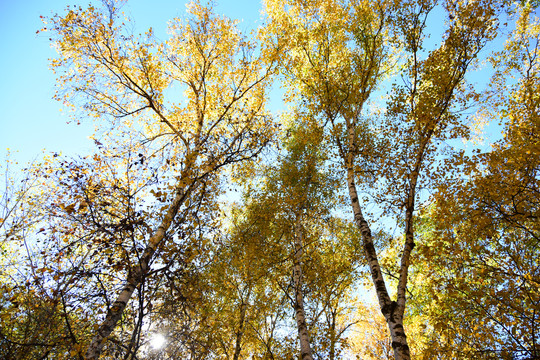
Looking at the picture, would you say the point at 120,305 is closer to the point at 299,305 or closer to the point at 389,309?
the point at 299,305

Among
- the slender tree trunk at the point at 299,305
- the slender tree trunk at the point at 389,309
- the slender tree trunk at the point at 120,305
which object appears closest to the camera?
the slender tree trunk at the point at 120,305

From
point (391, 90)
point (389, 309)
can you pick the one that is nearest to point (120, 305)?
point (389, 309)

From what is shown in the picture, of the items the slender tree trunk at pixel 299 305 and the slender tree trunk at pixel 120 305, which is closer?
the slender tree trunk at pixel 120 305

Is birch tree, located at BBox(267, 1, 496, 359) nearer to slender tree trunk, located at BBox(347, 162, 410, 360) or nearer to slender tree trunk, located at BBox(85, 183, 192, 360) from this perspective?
slender tree trunk, located at BBox(347, 162, 410, 360)

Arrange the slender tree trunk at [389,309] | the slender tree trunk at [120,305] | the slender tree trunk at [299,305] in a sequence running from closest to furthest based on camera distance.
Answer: the slender tree trunk at [120,305] < the slender tree trunk at [389,309] < the slender tree trunk at [299,305]

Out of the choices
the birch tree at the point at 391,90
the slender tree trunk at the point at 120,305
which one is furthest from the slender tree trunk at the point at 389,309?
the slender tree trunk at the point at 120,305

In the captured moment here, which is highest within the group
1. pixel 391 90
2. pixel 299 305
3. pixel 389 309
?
pixel 391 90

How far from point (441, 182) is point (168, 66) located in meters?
10.9

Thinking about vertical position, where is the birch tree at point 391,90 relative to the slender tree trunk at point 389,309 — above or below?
above

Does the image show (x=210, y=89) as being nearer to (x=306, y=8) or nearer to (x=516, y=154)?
(x=306, y=8)

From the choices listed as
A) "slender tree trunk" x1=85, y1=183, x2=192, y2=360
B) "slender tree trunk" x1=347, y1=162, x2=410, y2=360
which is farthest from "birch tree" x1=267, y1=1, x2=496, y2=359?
"slender tree trunk" x1=85, y1=183, x2=192, y2=360

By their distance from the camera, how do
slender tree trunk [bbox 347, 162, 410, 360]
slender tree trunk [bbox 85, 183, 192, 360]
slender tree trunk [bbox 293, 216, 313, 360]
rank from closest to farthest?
1. slender tree trunk [bbox 85, 183, 192, 360]
2. slender tree trunk [bbox 347, 162, 410, 360]
3. slender tree trunk [bbox 293, 216, 313, 360]

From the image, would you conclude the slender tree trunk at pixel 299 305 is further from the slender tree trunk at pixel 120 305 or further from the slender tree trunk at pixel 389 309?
the slender tree trunk at pixel 120 305

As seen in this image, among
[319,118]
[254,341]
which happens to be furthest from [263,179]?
[254,341]
